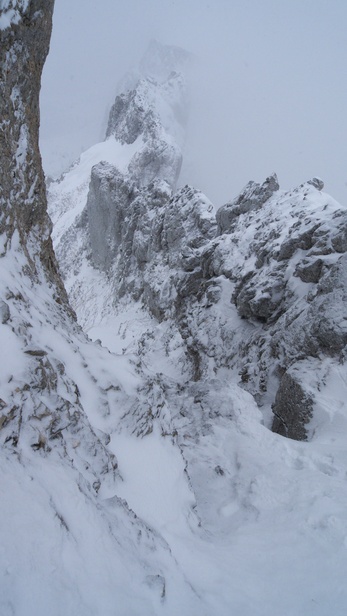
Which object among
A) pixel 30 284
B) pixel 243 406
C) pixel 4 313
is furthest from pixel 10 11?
pixel 243 406

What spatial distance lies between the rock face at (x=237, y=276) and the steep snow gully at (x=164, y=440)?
0.11 metres

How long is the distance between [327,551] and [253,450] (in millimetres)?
3200

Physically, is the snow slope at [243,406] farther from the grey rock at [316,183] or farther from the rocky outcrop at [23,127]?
the rocky outcrop at [23,127]

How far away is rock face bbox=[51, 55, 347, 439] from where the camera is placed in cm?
1270

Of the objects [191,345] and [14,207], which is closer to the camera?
[14,207]

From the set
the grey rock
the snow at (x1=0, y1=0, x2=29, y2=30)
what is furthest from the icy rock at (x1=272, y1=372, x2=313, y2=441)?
the grey rock

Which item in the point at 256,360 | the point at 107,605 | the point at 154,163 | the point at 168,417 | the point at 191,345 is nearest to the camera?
the point at 107,605

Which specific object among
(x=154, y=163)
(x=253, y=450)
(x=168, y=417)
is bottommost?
(x=168, y=417)

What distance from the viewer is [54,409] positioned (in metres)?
4.65

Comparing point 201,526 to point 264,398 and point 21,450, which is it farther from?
point 264,398

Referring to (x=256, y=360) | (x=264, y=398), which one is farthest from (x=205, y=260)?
(x=264, y=398)

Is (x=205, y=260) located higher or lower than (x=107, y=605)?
higher

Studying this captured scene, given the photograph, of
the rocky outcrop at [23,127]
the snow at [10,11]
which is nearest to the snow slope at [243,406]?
the rocky outcrop at [23,127]

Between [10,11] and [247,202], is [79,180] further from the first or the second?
[10,11]
